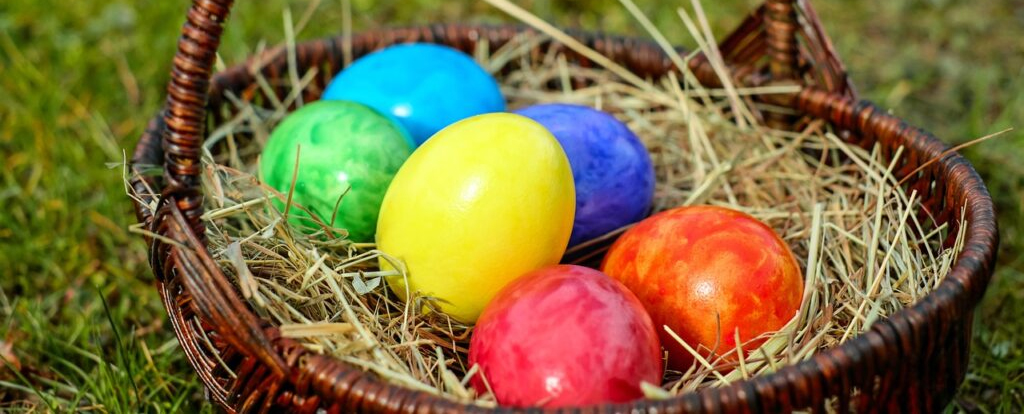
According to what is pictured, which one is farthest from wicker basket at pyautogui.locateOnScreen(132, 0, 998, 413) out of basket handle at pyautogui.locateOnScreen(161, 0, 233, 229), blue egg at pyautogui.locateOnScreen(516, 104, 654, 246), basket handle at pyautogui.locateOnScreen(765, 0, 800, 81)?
blue egg at pyautogui.locateOnScreen(516, 104, 654, 246)

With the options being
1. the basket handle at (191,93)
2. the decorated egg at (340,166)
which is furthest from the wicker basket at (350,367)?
the decorated egg at (340,166)

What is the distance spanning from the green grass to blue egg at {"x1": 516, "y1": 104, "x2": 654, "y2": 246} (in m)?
0.77

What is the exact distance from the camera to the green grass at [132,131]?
1841 millimetres

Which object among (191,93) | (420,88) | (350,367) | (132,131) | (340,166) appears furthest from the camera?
(132,131)

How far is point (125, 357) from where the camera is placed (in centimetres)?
172

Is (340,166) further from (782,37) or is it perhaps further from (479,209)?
(782,37)

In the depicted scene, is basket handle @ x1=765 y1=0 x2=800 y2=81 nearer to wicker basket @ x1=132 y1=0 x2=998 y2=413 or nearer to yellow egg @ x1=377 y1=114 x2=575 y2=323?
wicker basket @ x1=132 y1=0 x2=998 y2=413

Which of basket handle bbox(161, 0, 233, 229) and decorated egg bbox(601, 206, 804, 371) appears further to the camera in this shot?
decorated egg bbox(601, 206, 804, 371)

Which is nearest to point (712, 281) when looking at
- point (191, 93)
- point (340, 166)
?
point (340, 166)

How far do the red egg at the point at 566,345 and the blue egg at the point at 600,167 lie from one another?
1.23ft

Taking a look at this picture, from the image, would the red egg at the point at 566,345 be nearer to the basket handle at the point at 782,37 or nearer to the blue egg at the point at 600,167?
the blue egg at the point at 600,167

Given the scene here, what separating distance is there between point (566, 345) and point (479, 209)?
29 cm

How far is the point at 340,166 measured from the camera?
67.5 inches

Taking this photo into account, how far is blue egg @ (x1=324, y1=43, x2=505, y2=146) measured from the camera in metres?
1.95
